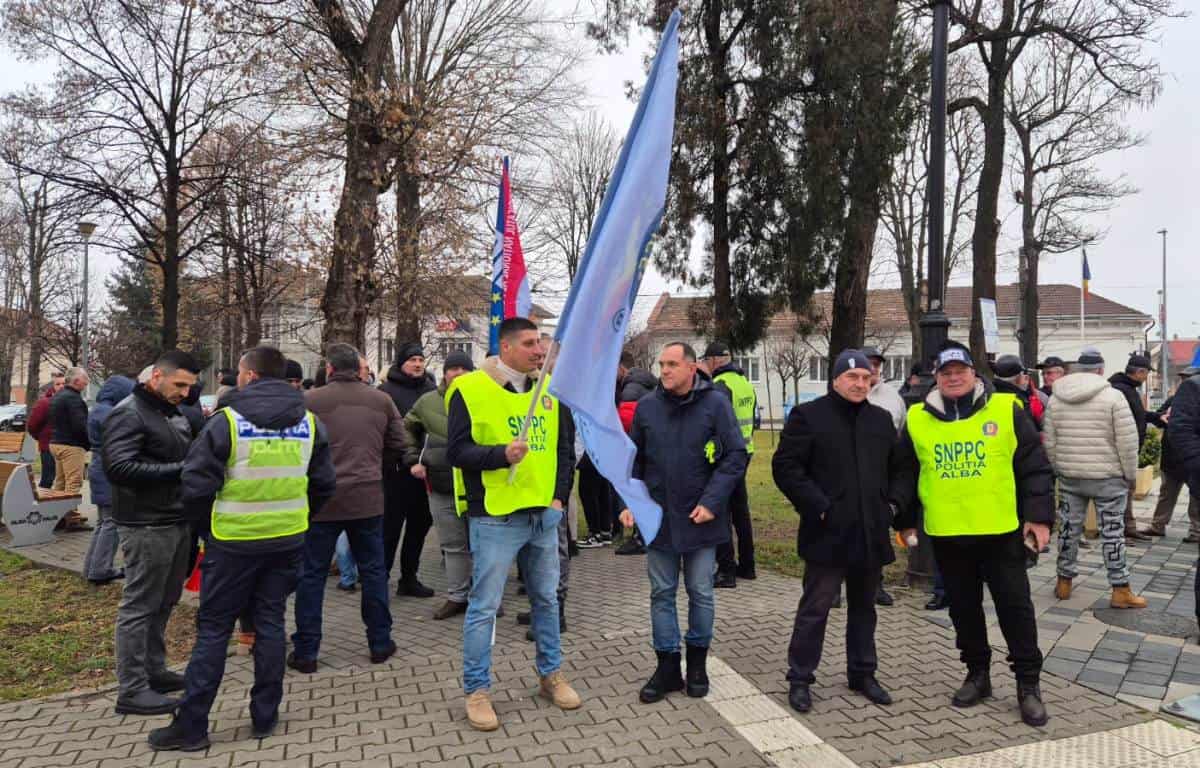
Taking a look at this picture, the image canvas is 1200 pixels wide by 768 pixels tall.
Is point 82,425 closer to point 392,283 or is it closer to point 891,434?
point 392,283

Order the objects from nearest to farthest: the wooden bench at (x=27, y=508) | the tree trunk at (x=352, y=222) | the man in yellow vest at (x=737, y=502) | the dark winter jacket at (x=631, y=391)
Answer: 1. the man in yellow vest at (x=737, y=502)
2. the dark winter jacket at (x=631, y=391)
3. the wooden bench at (x=27, y=508)
4. the tree trunk at (x=352, y=222)

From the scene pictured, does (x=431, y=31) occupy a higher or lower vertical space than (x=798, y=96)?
higher

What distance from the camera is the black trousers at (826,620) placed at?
4570 millimetres

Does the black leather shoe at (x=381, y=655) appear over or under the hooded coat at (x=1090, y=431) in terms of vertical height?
under

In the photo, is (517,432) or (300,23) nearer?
(517,432)

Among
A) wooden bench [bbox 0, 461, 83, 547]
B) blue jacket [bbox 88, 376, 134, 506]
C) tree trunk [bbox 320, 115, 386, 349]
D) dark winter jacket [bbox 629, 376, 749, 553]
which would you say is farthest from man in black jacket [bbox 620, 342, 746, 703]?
wooden bench [bbox 0, 461, 83, 547]

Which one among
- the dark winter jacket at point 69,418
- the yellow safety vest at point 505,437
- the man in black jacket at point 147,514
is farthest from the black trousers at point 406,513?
the dark winter jacket at point 69,418

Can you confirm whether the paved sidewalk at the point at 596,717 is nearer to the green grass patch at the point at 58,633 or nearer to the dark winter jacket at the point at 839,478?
the green grass patch at the point at 58,633

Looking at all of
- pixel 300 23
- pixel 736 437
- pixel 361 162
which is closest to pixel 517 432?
pixel 736 437

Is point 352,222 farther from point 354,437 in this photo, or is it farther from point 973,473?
point 973,473

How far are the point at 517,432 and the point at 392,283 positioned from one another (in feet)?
36.7

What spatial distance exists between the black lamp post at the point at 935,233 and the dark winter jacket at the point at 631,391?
283 cm

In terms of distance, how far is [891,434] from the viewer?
15.2 feet

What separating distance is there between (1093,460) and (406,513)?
230 inches
